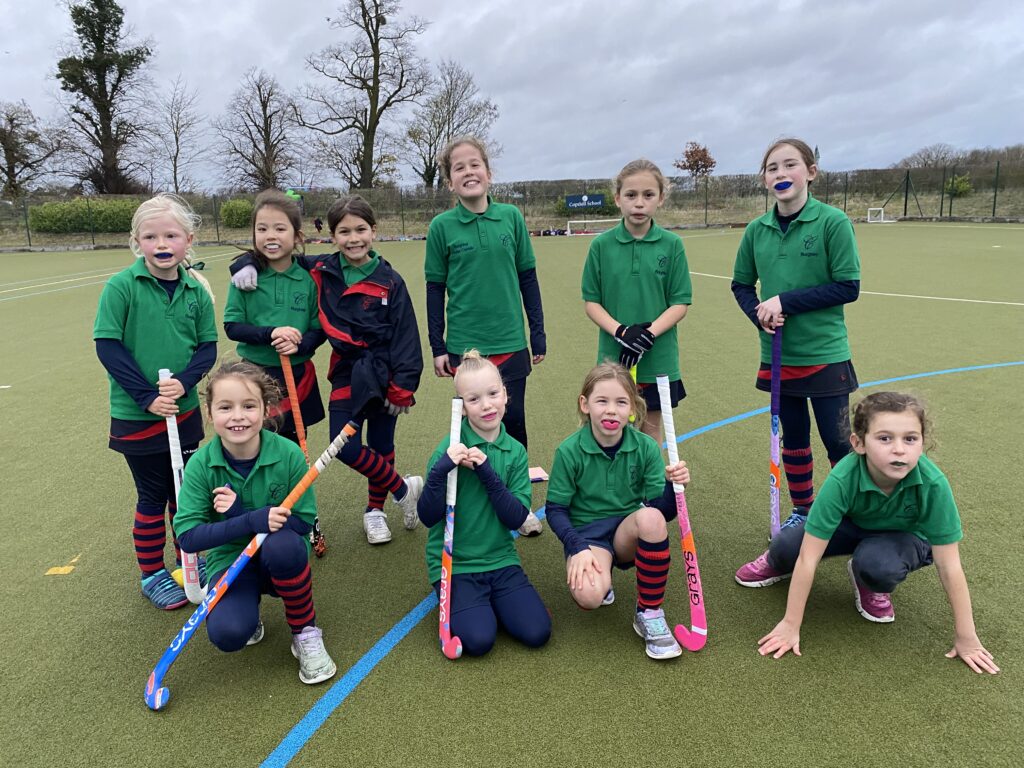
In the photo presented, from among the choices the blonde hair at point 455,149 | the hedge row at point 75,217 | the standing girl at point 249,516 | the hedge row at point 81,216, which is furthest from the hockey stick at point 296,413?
the hedge row at point 75,217

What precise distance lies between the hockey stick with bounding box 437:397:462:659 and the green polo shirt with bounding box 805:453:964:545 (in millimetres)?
1396

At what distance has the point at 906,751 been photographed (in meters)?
2.08

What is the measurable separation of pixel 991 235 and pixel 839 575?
2204 cm

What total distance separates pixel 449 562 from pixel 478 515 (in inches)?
9.5

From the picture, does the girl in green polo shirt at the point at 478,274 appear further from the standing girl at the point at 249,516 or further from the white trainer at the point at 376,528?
the standing girl at the point at 249,516

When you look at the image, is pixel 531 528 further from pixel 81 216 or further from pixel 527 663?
pixel 81 216

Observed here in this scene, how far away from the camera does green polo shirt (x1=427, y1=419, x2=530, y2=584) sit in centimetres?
283

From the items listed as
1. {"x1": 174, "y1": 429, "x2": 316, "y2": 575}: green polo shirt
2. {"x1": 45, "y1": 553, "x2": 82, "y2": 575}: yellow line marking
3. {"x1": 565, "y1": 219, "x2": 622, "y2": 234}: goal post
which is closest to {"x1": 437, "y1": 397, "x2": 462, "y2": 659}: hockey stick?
{"x1": 174, "y1": 429, "x2": 316, "y2": 575}: green polo shirt

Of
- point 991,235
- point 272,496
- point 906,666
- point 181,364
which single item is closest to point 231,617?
point 272,496

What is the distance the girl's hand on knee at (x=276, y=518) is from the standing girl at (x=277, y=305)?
88 cm

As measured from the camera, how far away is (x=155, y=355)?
2918 mm

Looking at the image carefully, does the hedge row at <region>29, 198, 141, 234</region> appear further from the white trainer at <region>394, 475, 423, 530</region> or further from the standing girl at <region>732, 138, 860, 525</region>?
the standing girl at <region>732, 138, 860, 525</region>

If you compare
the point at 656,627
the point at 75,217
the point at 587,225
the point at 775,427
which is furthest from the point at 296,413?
the point at 587,225

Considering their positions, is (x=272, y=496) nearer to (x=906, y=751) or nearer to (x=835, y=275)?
(x=906, y=751)
